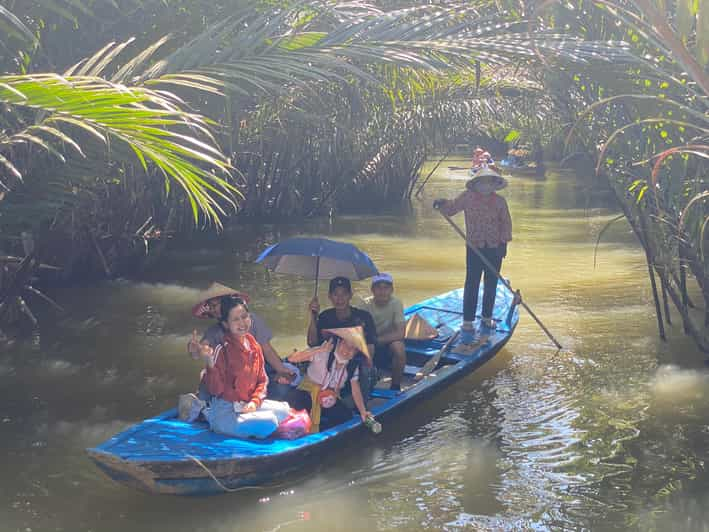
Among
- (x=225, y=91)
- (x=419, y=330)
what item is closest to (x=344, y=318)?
Answer: (x=419, y=330)

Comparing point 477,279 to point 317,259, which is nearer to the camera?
point 317,259

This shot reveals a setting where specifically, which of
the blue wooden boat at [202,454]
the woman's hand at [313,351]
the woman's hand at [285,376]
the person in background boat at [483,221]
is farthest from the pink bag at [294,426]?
the person in background boat at [483,221]

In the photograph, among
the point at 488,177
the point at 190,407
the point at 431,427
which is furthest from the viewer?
the point at 488,177

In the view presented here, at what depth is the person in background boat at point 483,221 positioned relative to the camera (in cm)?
807

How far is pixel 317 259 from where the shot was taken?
7.45m

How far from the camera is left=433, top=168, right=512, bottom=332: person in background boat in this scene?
8.07 meters

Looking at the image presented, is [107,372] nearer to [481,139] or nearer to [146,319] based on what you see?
[146,319]

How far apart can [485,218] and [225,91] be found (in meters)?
2.65

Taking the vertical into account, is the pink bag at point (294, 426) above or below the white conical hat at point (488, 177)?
below

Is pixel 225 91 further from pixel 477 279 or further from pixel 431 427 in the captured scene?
pixel 431 427

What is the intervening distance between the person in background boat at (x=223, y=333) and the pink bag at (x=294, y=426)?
43 cm

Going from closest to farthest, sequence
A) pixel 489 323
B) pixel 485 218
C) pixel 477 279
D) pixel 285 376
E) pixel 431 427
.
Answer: pixel 285 376 < pixel 431 427 < pixel 485 218 < pixel 477 279 < pixel 489 323

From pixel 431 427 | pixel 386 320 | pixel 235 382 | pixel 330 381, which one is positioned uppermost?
pixel 386 320

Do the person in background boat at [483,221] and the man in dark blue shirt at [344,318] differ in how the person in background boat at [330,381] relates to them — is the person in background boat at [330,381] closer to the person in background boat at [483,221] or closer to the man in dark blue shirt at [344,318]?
the man in dark blue shirt at [344,318]
